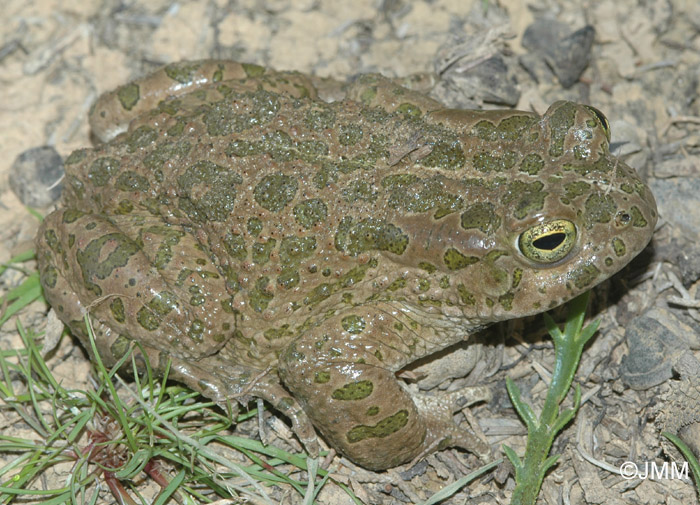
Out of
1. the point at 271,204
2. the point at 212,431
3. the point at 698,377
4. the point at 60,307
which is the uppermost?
the point at 271,204

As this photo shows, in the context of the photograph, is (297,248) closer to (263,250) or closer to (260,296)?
(263,250)

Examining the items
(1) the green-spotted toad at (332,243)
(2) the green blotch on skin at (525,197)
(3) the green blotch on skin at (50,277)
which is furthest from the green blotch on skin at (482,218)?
(3) the green blotch on skin at (50,277)

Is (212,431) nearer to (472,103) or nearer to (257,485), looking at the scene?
(257,485)

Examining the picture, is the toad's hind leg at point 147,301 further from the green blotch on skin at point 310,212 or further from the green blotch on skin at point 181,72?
the green blotch on skin at point 181,72

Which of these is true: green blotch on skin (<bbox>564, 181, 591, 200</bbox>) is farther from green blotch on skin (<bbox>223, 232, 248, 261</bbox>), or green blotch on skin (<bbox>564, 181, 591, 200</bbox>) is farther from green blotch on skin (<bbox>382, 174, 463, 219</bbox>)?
green blotch on skin (<bbox>223, 232, 248, 261</bbox>)

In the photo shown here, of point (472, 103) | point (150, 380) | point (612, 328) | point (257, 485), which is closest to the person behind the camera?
point (257, 485)

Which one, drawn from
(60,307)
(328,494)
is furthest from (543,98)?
(60,307)
